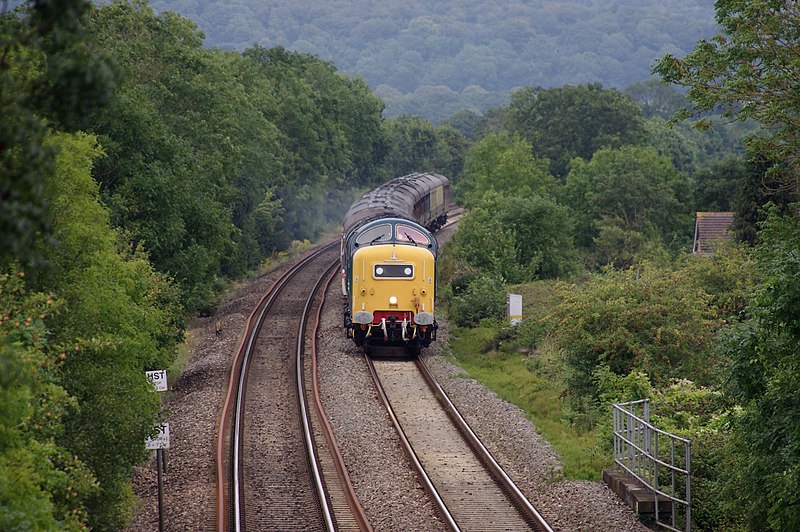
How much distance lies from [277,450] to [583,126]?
2473 inches

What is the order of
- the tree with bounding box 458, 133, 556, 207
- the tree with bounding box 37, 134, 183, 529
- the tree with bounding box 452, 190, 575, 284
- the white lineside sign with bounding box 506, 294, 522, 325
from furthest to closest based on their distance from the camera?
the tree with bounding box 458, 133, 556, 207 < the tree with bounding box 452, 190, 575, 284 < the white lineside sign with bounding box 506, 294, 522, 325 < the tree with bounding box 37, 134, 183, 529

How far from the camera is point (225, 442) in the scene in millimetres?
19422

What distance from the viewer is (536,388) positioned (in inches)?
973

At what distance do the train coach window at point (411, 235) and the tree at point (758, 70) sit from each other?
10.5 metres

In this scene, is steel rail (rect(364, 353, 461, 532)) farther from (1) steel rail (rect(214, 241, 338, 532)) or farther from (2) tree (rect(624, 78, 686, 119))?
(2) tree (rect(624, 78, 686, 119))

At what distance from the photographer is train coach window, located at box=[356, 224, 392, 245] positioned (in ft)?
89.9

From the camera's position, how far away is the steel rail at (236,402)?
52.1 feet

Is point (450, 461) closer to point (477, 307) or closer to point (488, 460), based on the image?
point (488, 460)

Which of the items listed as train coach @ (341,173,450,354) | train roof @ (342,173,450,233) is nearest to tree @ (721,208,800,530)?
train coach @ (341,173,450,354)

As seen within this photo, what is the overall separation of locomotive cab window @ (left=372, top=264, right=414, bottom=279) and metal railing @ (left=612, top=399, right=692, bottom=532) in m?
9.61

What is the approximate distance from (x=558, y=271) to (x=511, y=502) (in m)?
26.5

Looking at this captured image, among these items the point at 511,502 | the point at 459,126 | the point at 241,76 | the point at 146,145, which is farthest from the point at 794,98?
the point at 459,126

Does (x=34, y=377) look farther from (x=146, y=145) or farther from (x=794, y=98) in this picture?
(x=146, y=145)

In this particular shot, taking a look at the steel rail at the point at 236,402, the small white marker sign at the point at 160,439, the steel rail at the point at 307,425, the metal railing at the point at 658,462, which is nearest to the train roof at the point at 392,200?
the steel rail at the point at 307,425
